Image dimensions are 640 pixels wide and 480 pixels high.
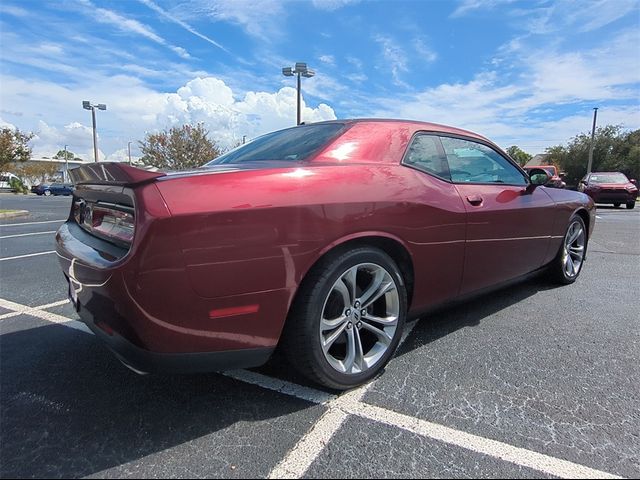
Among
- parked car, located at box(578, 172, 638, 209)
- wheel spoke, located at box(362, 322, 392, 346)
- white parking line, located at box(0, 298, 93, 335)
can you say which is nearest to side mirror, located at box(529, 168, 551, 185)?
wheel spoke, located at box(362, 322, 392, 346)

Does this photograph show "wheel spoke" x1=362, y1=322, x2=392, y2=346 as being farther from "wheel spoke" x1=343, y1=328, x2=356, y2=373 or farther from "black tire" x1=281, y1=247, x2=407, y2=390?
"black tire" x1=281, y1=247, x2=407, y2=390

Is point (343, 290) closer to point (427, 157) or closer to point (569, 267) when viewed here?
point (427, 157)

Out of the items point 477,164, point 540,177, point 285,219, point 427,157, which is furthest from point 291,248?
point 540,177

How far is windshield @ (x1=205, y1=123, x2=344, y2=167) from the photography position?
2.49m

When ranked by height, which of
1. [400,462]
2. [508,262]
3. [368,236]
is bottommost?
[400,462]

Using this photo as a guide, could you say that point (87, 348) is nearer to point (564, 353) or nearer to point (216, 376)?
point (216, 376)

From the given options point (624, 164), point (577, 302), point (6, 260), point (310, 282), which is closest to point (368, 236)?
point (310, 282)

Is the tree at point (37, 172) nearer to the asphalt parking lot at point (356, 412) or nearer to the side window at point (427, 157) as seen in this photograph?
the asphalt parking lot at point (356, 412)

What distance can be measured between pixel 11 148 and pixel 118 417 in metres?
19.2

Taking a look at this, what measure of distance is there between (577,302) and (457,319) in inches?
53.2

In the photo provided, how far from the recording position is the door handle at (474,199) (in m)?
2.83

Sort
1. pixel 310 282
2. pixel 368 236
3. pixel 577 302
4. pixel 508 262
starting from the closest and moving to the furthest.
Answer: pixel 310 282 → pixel 368 236 → pixel 508 262 → pixel 577 302

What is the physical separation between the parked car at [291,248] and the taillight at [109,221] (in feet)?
0.04

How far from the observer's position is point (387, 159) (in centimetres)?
250
